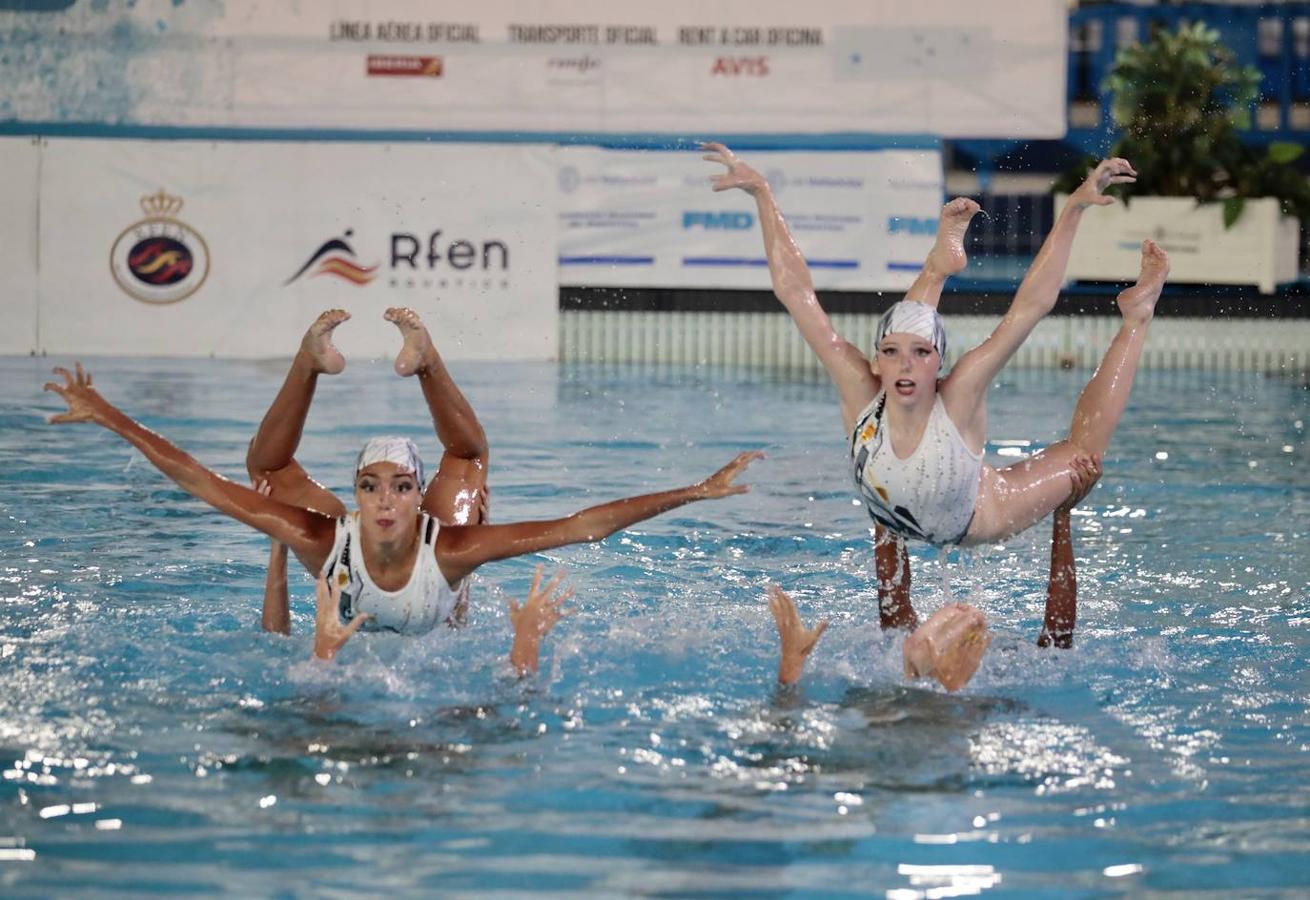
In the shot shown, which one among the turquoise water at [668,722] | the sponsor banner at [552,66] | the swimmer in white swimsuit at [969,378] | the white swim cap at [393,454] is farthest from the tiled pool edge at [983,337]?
the white swim cap at [393,454]

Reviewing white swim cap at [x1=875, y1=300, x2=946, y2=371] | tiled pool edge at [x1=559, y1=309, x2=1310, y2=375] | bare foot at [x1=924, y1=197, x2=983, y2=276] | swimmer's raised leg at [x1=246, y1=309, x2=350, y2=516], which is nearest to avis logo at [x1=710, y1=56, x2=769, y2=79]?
tiled pool edge at [x1=559, y1=309, x2=1310, y2=375]

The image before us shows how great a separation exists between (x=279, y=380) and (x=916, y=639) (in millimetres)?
6803

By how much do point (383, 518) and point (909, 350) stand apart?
1.35 metres

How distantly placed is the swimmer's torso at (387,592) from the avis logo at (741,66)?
791 centimetres

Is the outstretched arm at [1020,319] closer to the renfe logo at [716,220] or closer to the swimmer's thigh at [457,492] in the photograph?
the swimmer's thigh at [457,492]

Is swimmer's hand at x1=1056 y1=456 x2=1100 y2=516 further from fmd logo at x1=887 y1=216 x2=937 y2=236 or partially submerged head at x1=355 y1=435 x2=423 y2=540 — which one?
fmd logo at x1=887 y1=216 x2=937 y2=236

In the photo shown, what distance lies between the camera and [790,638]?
14.1ft

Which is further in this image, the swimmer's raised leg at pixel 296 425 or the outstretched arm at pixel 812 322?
the swimmer's raised leg at pixel 296 425

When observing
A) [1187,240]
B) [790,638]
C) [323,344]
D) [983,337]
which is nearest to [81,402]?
[323,344]

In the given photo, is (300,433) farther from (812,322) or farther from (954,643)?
(954,643)

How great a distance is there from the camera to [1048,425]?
9.31m

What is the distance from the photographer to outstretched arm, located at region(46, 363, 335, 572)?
14.0ft

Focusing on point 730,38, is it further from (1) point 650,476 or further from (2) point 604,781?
(2) point 604,781

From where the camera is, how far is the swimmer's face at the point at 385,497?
426 cm
